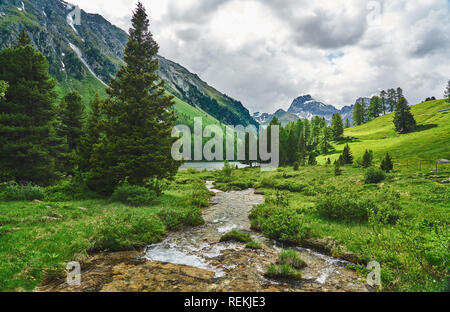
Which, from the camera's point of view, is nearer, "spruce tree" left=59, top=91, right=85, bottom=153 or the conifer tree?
"spruce tree" left=59, top=91, right=85, bottom=153

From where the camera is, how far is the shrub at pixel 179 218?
13.4m

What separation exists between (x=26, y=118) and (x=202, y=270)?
21.9 metres

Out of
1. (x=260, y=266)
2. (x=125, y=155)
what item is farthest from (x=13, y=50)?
(x=260, y=266)

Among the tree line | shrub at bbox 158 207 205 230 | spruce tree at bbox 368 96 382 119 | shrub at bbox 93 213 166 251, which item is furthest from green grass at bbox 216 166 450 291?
spruce tree at bbox 368 96 382 119

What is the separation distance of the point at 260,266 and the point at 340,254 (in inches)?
165

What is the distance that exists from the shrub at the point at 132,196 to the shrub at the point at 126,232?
4.52 metres

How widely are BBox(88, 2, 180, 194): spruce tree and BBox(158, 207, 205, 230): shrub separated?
6.44m

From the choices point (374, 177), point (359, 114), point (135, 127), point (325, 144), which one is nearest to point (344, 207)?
point (374, 177)

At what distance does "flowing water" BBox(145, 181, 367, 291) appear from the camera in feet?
22.1

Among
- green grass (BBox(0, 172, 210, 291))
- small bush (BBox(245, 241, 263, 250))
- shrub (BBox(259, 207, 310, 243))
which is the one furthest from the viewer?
shrub (BBox(259, 207, 310, 243))

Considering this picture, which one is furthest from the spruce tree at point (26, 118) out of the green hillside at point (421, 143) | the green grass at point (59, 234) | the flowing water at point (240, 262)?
the green hillside at point (421, 143)

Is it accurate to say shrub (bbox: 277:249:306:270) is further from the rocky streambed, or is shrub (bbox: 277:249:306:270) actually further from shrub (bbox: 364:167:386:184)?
shrub (bbox: 364:167:386:184)
